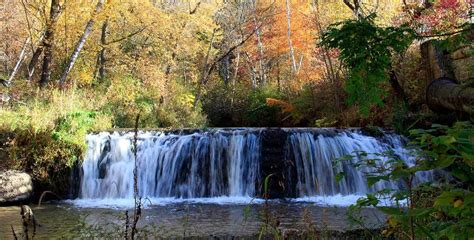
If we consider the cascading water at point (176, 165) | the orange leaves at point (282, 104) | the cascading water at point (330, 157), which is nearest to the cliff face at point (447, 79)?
the cascading water at point (330, 157)

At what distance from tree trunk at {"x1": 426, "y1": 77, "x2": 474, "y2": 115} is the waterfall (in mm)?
1426

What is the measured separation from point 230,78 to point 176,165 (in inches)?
882

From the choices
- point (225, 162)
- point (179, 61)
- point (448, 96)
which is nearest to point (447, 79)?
point (448, 96)

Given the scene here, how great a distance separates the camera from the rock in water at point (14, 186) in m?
8.88

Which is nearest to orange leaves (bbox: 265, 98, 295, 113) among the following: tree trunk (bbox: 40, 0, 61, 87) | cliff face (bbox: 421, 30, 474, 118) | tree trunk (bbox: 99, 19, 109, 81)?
cliff face (bbox: 421, 30, 474, 118)

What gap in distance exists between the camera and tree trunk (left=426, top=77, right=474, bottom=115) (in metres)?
10.2

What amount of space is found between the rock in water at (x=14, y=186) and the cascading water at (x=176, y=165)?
1246 mm

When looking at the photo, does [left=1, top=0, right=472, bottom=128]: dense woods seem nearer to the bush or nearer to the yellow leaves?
the bush

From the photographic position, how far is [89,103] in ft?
46.5

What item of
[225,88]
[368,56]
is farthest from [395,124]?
[225,88]

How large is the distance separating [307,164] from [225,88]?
14.5 m

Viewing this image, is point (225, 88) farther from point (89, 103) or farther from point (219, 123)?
Answer: point (89, 103)

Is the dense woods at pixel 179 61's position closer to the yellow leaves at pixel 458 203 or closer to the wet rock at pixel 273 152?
the wet rock at pixel 273 152

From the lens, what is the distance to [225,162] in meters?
10.8
